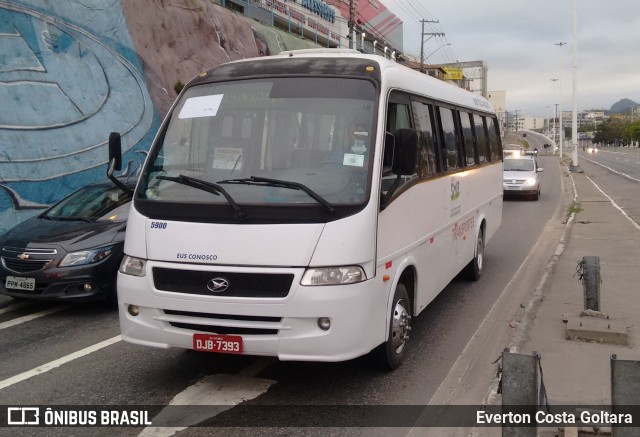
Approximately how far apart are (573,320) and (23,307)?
6600 millimetres

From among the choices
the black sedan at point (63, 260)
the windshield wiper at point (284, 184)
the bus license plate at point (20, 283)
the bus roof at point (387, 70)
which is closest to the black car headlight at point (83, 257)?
the black sedan at point (63, 260)

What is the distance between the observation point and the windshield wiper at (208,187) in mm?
4379

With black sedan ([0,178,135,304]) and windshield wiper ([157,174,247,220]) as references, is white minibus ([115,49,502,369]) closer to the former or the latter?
windshield wiper ([157,174,247,220])

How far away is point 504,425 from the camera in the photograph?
3.44 meters

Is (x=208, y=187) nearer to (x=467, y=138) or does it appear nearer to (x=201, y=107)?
(x=201, y=107)

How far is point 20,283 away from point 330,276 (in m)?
4.58

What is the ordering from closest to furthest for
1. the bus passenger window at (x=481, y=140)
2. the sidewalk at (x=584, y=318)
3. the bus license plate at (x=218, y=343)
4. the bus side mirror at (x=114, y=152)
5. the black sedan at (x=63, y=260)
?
the bus license plate at (x=218, y=343) → the sidewalk at (x=584, y=318) → the bus side mirror at (x=114, y=152) → the black sedan at (x=63, y=260) → the bus passenger window at (x=481, y=140)

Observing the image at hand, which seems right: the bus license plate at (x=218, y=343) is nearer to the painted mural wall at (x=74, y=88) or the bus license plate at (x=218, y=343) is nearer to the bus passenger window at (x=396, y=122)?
the bus passenger window at (x=396, y=122)

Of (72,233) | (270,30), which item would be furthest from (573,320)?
(270,30)

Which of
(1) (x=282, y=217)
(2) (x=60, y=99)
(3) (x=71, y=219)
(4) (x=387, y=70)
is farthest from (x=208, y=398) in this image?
(2) (x=60, y=99)

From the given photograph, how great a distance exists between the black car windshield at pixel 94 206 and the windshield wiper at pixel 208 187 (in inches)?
134

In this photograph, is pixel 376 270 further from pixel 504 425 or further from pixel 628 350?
pixel 628 350

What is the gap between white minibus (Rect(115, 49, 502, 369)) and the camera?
14.0 feet

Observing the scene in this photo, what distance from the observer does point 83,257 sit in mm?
7098
